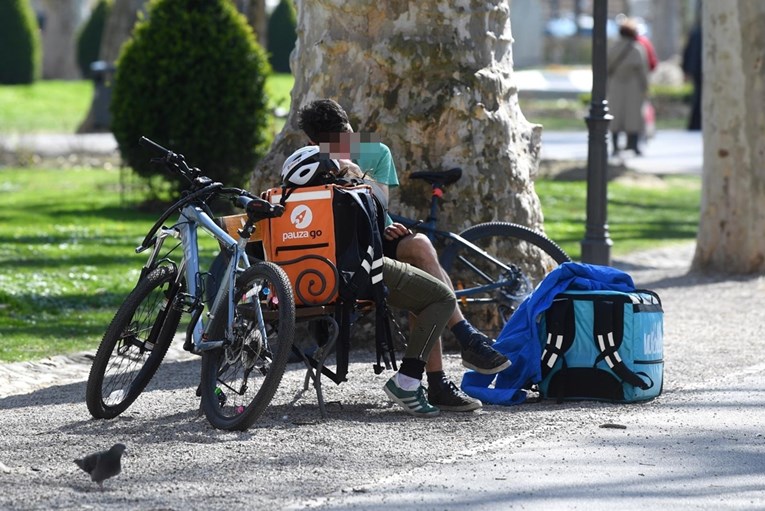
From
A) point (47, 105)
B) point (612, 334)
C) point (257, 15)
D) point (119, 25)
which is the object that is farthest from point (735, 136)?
point (47, 105)

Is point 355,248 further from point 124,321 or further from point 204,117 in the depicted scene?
point 204,117

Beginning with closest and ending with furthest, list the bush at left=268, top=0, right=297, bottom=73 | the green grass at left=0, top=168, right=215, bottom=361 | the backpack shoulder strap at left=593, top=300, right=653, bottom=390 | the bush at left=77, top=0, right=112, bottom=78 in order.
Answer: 1. the backpack shoulder strap at left=593, top=300, right=653, bottom=390
2. the green grass at left=0, top=168, right=215, bottom=361
3. the bush at left=77, top=0, right=112, bottom=78
4. the bush at left=268, top=0, right=297, bottom=73

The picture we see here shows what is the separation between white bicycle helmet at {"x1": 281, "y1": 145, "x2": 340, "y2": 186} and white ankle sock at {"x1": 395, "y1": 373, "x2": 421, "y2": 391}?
96 centimetres

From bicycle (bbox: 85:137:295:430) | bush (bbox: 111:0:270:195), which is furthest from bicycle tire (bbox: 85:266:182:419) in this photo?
bush (bbox: 111:0:270:195)

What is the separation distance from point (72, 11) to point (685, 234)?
102 feet

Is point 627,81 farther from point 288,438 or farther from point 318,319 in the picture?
point 288,438

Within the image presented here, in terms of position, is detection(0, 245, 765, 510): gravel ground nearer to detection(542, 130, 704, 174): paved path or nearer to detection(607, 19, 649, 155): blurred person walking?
detection(542, 130, 704, 174): paved path

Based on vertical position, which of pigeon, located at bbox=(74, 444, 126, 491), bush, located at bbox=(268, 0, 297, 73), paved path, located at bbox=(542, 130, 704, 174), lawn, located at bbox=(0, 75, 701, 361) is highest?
bush, located at bbox=(268, 0, 297, 73)

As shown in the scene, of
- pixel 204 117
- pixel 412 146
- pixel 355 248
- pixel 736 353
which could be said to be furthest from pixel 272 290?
pixel 204 117

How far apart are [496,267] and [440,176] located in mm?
601

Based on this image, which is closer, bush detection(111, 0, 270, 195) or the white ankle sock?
the white ankle sock

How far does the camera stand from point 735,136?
11984mm

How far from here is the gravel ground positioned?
17.1ft

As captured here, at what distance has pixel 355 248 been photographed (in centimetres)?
649
